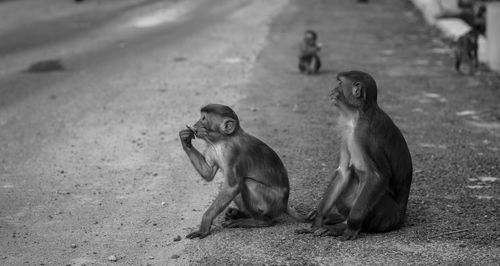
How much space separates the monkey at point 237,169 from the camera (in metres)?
6.69

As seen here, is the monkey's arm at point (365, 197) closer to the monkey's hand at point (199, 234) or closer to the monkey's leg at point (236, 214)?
the monkey's leg at point (236, 214)

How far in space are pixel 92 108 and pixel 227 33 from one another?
6.61 metres

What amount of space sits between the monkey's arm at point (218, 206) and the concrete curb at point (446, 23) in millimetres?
9386

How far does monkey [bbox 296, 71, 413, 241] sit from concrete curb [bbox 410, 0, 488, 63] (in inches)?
354

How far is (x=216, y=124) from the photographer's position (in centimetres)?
670

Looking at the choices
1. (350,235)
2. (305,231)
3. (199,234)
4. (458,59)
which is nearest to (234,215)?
(199,234)

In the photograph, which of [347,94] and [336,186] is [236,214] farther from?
[347,94]

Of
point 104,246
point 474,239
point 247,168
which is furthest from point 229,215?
point 474,239

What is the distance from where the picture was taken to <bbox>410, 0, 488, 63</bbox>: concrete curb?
15.5 m

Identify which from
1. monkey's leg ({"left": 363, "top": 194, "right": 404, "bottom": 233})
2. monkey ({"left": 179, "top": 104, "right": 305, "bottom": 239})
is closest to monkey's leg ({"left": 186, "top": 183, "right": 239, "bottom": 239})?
monkey ({"left": 179, "top": 104, "right": 305, "bottom": 239})

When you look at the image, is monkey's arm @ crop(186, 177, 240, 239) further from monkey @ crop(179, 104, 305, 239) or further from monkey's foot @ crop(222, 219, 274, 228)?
monkey's foot @ crop(222, 219, 274, 228)

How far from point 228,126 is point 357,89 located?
99 cm

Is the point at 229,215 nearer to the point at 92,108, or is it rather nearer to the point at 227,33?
the point at 92,108

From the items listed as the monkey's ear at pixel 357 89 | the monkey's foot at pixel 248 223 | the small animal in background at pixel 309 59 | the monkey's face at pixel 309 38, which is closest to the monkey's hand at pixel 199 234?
the monkey's foot at pixel 248 223
